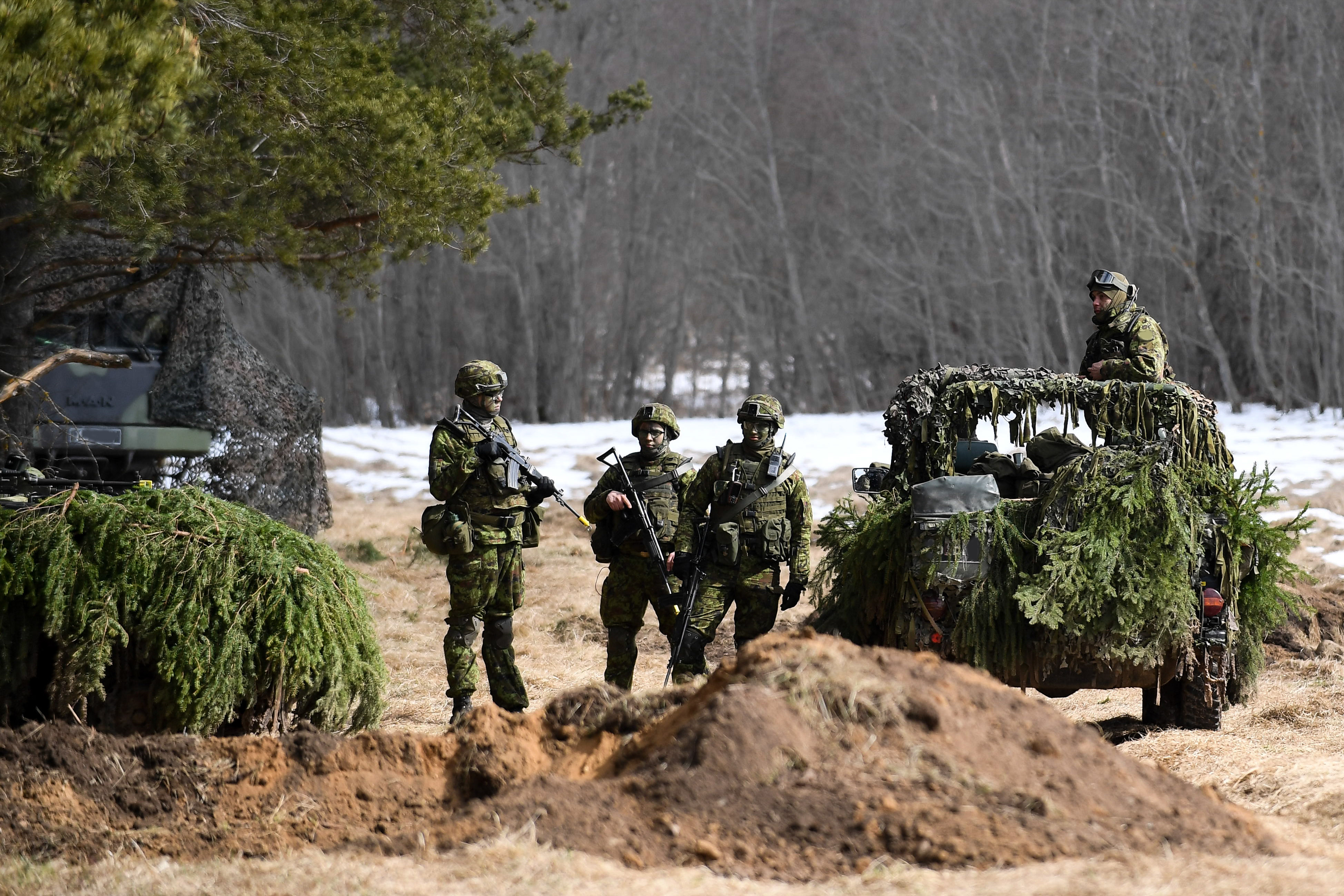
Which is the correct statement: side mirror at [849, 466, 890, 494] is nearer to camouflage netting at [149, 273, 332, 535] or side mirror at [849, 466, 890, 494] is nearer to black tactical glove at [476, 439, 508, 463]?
black tactical glove at [476, 439, 508, 463]

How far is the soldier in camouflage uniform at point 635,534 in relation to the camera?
6703 millimetres

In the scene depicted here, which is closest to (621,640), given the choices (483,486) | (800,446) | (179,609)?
(483,486)

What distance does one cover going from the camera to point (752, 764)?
362 cm

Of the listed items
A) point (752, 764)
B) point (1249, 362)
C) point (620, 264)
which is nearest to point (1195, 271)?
point (1249, 362)

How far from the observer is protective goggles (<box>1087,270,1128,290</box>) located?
7.40 meters

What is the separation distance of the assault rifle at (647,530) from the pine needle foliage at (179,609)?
178 cm

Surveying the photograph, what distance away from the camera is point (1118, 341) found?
7363 millimetres

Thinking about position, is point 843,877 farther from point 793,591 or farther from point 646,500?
point 646,500

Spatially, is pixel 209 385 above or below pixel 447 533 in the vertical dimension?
above

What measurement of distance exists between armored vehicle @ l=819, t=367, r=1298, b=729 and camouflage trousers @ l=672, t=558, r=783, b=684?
12.0 inches

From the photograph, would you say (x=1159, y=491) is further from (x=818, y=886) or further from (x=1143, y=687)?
(x=818, y=886)

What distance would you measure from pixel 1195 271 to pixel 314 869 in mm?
19352

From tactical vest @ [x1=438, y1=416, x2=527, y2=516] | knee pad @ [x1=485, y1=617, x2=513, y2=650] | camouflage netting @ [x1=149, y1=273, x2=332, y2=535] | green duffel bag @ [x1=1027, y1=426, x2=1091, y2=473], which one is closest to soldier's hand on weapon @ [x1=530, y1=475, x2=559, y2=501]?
tactical vest @ [x1=438, y1=416, x2=527, y2=516]

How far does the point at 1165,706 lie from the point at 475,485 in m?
3.65
